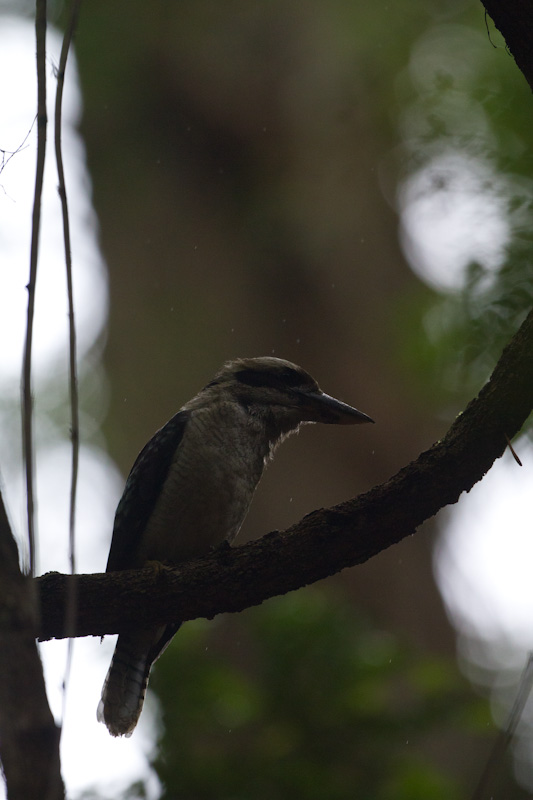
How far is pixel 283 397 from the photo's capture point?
13.1 ft

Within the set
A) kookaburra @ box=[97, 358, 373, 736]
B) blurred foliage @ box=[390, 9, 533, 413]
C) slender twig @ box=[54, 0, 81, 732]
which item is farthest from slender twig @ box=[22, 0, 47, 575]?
kookaburra @ box=[97, 358, 373, 736]

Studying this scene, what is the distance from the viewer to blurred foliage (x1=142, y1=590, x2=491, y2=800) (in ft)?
12.5

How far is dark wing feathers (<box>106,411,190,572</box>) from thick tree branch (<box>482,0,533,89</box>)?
2.00 metres

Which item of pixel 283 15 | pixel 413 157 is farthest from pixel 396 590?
pixel 283 15

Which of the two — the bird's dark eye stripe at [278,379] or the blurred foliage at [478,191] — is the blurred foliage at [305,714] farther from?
the blurred foliage at [478,191]

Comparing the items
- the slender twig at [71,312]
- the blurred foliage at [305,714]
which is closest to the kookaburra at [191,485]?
the blurred foliage at [305,714]

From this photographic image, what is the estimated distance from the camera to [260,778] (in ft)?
12.5

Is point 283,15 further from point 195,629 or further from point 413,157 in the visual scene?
point 195,629

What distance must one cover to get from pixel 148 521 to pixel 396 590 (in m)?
3.89

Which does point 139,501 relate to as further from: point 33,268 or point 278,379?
point 33,268

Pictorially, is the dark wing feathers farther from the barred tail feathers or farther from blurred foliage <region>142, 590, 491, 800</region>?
blurred foliage <region>142, 590, 491, 800</region>

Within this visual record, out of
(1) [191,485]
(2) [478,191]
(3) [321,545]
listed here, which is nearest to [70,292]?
(3) [321,545]

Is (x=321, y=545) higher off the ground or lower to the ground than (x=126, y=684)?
higher

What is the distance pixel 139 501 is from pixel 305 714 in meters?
1.32
